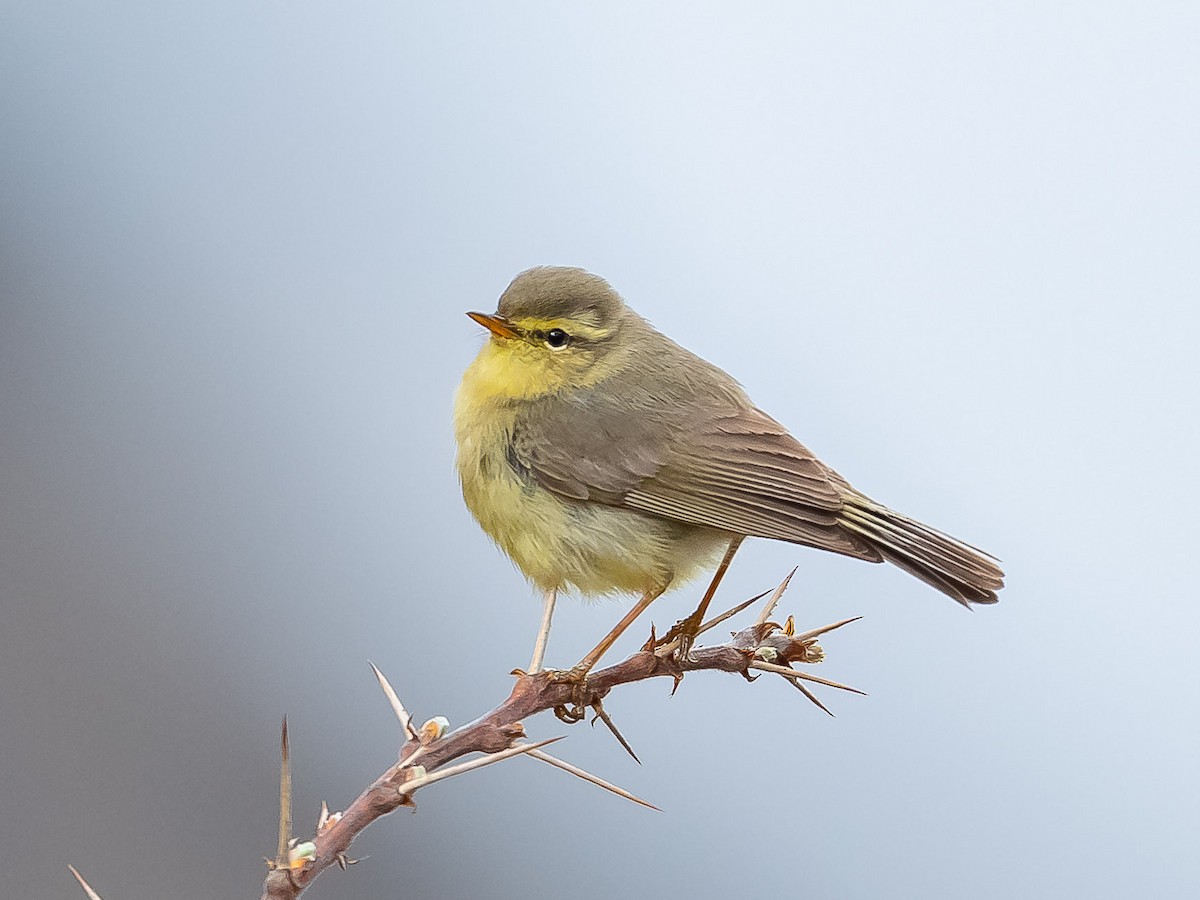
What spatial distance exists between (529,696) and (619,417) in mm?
1520

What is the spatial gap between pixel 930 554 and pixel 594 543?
90 cm

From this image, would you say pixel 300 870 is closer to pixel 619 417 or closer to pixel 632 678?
pixel 632 678

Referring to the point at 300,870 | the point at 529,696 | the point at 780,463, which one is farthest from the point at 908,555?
the point at 300,870

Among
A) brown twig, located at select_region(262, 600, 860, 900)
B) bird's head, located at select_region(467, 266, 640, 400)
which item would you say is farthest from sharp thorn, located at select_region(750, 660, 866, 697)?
bird's head, located at select_region(467, 266, 640, 400)

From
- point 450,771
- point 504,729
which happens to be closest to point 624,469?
point 504,729

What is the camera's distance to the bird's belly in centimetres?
343

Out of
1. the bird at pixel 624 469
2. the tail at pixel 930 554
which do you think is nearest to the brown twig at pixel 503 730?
the bird at pixel 624 469

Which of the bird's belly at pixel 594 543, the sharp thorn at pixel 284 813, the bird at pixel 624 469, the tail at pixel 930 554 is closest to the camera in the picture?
the sharp thorn at pixel 284 813

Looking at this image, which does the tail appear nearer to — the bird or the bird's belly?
the bird

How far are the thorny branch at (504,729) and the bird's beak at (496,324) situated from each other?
128cm

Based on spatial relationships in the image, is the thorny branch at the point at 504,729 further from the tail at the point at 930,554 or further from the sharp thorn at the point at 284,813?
the tail at the point at 930,554

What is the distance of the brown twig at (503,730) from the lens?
6.07 feet

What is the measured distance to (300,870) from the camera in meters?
1.81

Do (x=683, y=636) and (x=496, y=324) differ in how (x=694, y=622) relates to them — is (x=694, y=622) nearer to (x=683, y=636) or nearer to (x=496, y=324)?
(x=683, y=636)
